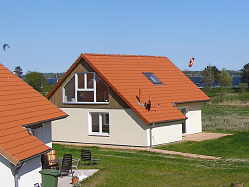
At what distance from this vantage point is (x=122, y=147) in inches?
1129

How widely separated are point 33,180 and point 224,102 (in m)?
47.2

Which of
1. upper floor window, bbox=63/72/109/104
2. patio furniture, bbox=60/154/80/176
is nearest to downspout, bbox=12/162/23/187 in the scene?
patio furniture, bbox=60/154/80/176

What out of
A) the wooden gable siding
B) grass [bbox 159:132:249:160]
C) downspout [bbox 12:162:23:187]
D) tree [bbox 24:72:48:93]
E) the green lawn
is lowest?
the green lawn

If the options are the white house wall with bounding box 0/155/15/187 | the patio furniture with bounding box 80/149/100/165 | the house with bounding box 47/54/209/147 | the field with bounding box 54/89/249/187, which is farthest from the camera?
the house with bounding box 47/54/209/147

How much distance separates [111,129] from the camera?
2928 centimetres

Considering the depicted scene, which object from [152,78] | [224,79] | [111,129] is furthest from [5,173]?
[224,79]

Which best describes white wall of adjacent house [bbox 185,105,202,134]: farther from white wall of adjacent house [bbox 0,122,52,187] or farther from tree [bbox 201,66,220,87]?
tree [bbox 201,66,220,87]

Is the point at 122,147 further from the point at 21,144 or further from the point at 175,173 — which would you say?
the point at 21,144

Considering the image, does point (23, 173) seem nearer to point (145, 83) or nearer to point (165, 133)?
point (165, 133)

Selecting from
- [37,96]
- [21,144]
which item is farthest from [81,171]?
[21,144]

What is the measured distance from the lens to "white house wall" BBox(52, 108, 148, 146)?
2828cm

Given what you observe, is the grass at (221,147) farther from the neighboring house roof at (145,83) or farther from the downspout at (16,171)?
the downspout at (16,171)

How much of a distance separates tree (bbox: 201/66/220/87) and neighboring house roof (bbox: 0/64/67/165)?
77744 millimetres

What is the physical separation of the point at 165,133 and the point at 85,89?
5499mm
